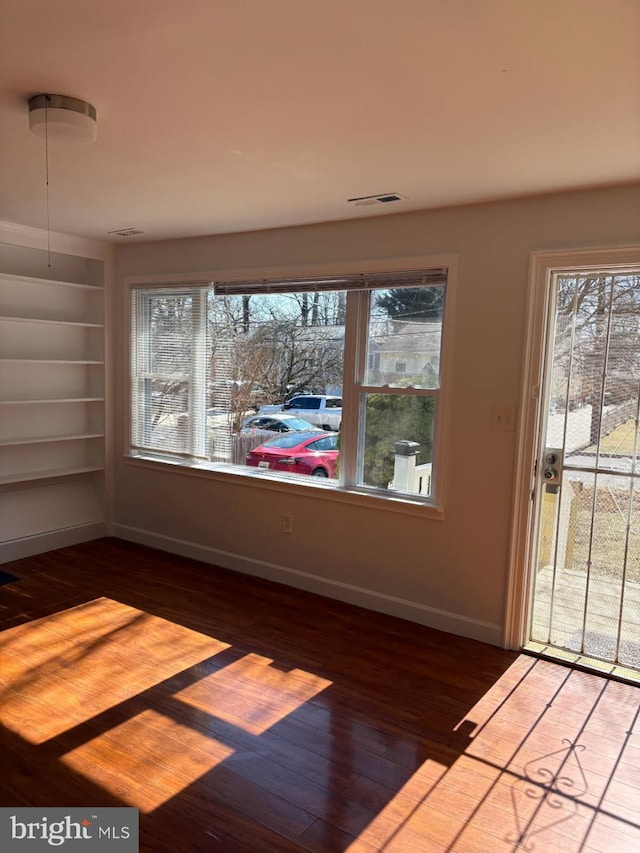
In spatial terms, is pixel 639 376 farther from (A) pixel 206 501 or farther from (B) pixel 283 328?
(A) pixel 206 501

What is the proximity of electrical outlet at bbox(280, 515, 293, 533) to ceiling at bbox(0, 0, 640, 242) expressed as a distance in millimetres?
2068

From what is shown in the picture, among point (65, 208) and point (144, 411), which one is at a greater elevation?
point (65, 208)

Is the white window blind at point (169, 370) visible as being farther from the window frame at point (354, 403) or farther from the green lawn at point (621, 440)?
the green lawn at point (621, 440)

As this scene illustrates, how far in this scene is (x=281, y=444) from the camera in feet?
13.9

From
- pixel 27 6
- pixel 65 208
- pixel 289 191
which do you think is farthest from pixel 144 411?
pixel 27 6

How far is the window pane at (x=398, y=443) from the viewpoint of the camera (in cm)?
361

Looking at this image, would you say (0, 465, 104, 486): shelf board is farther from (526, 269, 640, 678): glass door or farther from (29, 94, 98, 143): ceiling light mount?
(526, 269, 640, 678): glass door

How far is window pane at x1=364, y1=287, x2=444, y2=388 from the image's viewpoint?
354cm

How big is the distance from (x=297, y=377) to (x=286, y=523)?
1.01m

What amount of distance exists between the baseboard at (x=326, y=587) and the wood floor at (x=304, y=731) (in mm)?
76

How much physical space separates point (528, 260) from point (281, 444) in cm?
203

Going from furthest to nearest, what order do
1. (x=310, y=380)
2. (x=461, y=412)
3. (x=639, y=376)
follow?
1. (x=310, y=380)
2. (x=461, y=412)
3. (x=639, y=376)

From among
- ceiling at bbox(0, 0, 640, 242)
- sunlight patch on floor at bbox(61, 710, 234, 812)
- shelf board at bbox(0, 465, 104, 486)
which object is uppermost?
ceiling at bbox(0, 0, 640, 242)

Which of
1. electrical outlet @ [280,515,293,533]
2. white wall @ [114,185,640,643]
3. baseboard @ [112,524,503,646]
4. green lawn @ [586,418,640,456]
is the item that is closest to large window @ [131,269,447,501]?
white wall @ [114,185,640,643]
